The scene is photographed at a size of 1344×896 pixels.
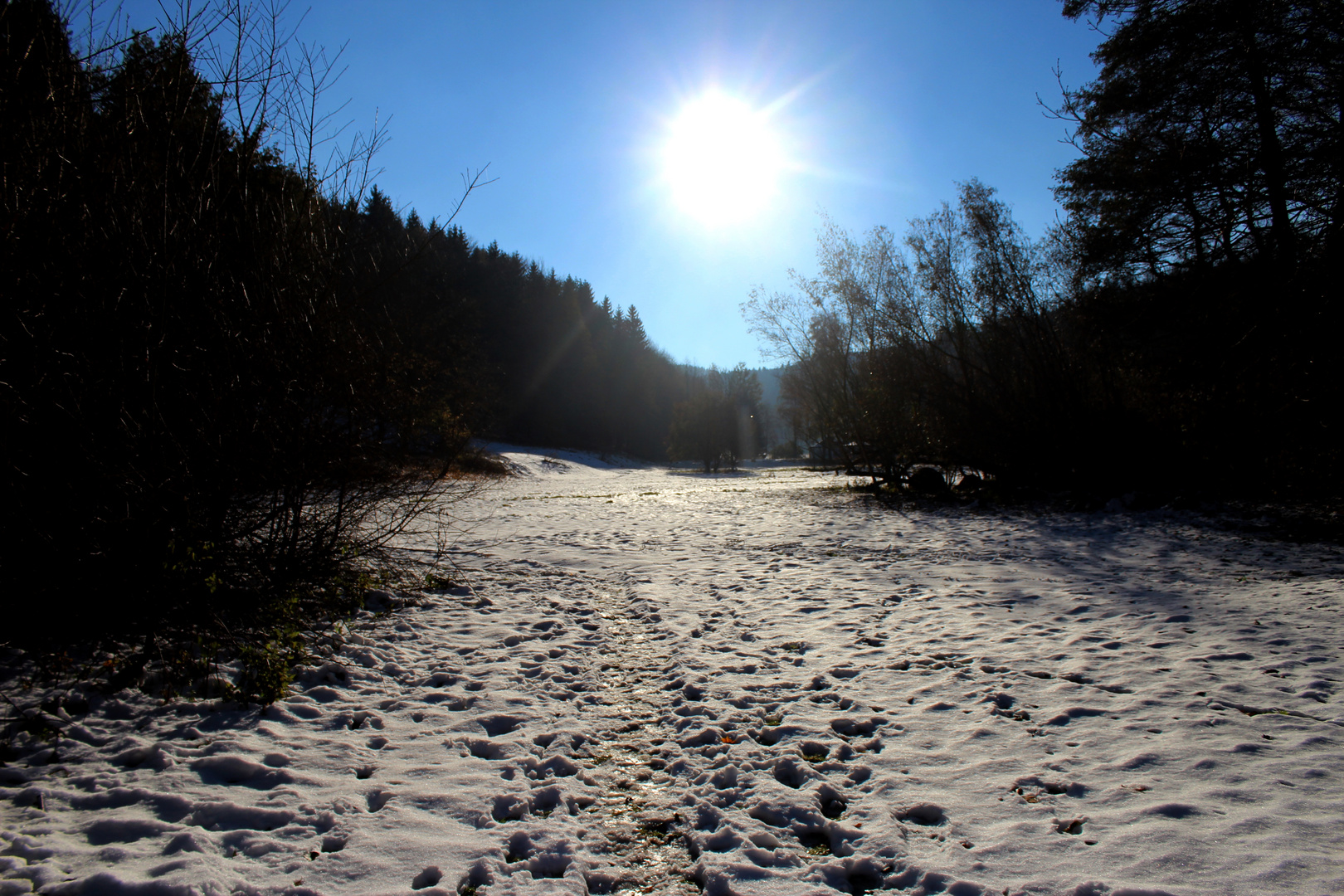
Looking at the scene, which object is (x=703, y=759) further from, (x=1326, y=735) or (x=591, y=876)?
(x=1326, y=735)

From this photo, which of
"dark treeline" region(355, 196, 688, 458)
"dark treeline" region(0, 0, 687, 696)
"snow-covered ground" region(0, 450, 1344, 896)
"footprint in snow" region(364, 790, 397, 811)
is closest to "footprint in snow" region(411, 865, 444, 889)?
"snow-covered ground" region(0, 450, 1344, 896)

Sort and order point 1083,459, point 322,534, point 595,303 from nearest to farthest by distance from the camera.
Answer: point 322,534 < point 1083,459 < point 595,303

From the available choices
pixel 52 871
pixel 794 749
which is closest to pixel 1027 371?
pixel 794 749

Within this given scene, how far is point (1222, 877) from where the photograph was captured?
1.97m

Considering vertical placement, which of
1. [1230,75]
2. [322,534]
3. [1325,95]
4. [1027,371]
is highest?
[1230,75]

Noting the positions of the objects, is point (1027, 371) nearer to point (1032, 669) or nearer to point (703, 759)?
point (1032, 669)

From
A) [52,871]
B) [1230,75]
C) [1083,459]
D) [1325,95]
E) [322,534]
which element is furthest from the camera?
[1083,459]

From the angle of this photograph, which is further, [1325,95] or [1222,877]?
[1325,95]

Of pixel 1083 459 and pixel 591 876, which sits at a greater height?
pixel 1083 459

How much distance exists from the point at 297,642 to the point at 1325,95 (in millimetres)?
15763

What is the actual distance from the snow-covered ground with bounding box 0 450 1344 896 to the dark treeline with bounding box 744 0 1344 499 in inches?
183

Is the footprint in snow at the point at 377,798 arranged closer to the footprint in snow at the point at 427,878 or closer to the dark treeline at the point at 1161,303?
the footprint in snow at the point at 427,878

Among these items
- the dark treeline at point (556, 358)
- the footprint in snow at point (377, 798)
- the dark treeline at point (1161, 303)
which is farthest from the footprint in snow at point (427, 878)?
the dark treeline at point (556, 358)

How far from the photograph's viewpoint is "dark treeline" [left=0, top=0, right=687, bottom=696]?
310 centimetres
